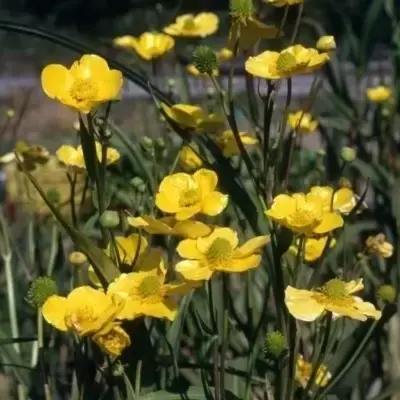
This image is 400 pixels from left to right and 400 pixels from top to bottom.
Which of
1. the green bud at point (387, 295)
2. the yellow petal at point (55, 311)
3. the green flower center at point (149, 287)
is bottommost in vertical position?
the green bud at point (387, 295)

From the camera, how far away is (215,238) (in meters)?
0.91

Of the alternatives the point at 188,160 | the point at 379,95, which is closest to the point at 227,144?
the point at 188,160

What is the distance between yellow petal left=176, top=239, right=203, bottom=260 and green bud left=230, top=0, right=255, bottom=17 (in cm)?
21

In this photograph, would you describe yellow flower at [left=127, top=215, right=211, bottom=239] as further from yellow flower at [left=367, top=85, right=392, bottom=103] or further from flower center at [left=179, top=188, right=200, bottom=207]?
yellow flower at [left=367, top=85, right=392, bottom=103]

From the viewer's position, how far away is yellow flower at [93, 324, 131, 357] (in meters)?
0.84

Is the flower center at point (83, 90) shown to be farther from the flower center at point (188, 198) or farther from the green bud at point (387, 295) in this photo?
the green bud at point (387, 295)

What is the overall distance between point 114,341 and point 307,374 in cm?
30

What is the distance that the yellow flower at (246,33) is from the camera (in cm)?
101

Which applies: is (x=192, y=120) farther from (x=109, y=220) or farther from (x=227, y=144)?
(x=109, y=220)

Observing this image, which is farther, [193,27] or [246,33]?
[193,27]

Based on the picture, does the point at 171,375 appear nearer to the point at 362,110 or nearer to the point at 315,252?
the point at 315,252

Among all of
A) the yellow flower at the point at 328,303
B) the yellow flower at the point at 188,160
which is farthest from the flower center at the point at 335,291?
the yellow flower at the point at 188,160

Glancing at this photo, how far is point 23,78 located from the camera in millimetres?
8531

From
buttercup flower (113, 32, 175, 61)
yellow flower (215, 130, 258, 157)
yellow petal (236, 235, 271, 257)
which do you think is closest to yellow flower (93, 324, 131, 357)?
yellow petal (236, 235, 271, 257)
